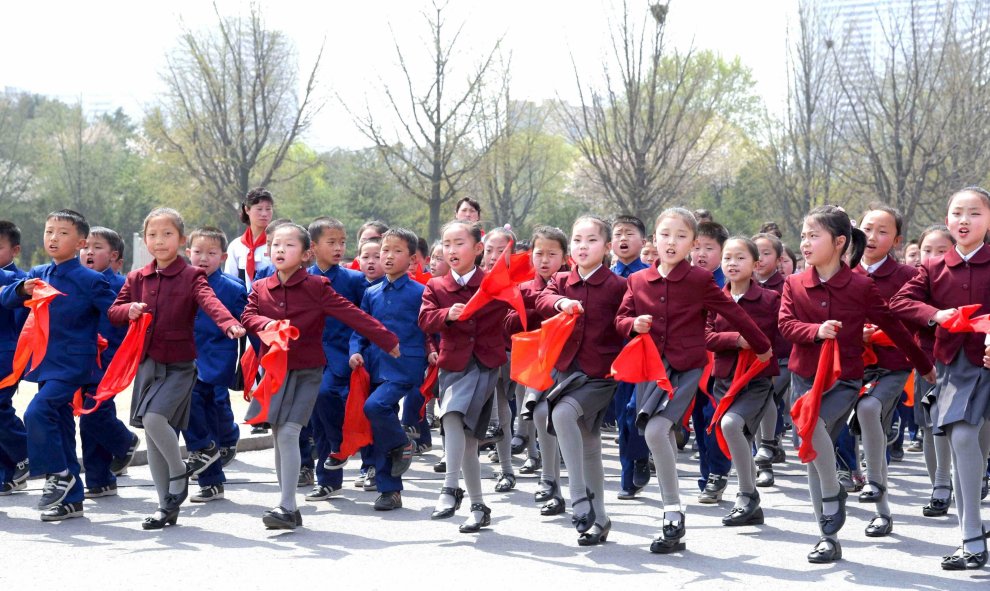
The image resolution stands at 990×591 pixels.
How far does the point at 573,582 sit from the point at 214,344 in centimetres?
442

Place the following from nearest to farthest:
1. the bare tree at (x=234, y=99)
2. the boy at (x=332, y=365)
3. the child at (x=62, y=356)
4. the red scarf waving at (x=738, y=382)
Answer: the red scarf waving at (x=738, y=382)
the child at (x=62, y=356)
the boy at (x=332, y=365)
the bare tree at (x=234, y=99)

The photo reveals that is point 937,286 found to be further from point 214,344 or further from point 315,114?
point 315,114

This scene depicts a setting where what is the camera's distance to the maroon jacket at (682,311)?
6.52m

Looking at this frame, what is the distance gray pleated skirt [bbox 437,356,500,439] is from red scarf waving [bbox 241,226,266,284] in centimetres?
382

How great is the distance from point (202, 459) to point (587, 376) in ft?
10.6

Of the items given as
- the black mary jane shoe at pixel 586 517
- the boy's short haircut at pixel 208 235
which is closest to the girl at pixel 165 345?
the boy's short haircut at pixel 208 235

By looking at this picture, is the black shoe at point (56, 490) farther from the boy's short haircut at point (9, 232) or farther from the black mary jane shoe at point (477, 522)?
the black mary jane shoe at point (477, 522)

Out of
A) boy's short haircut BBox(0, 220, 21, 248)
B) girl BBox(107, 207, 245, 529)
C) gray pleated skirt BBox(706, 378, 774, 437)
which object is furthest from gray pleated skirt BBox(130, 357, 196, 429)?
gray pleated skirt BBox(706, 378, 774, 437)

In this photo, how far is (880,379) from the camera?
7543 mm

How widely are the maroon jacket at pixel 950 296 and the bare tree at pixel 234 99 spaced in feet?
74.8

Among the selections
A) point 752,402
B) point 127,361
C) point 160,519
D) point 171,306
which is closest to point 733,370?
point 752,402

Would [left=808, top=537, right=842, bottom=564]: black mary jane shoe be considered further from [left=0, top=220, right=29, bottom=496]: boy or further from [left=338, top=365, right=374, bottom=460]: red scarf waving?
[left=0, top=220, right=29, bottom=496]: boy

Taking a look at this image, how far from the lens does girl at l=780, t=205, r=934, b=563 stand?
6.29 m

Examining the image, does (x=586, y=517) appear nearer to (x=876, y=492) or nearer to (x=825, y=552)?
(x=825, y=552)
